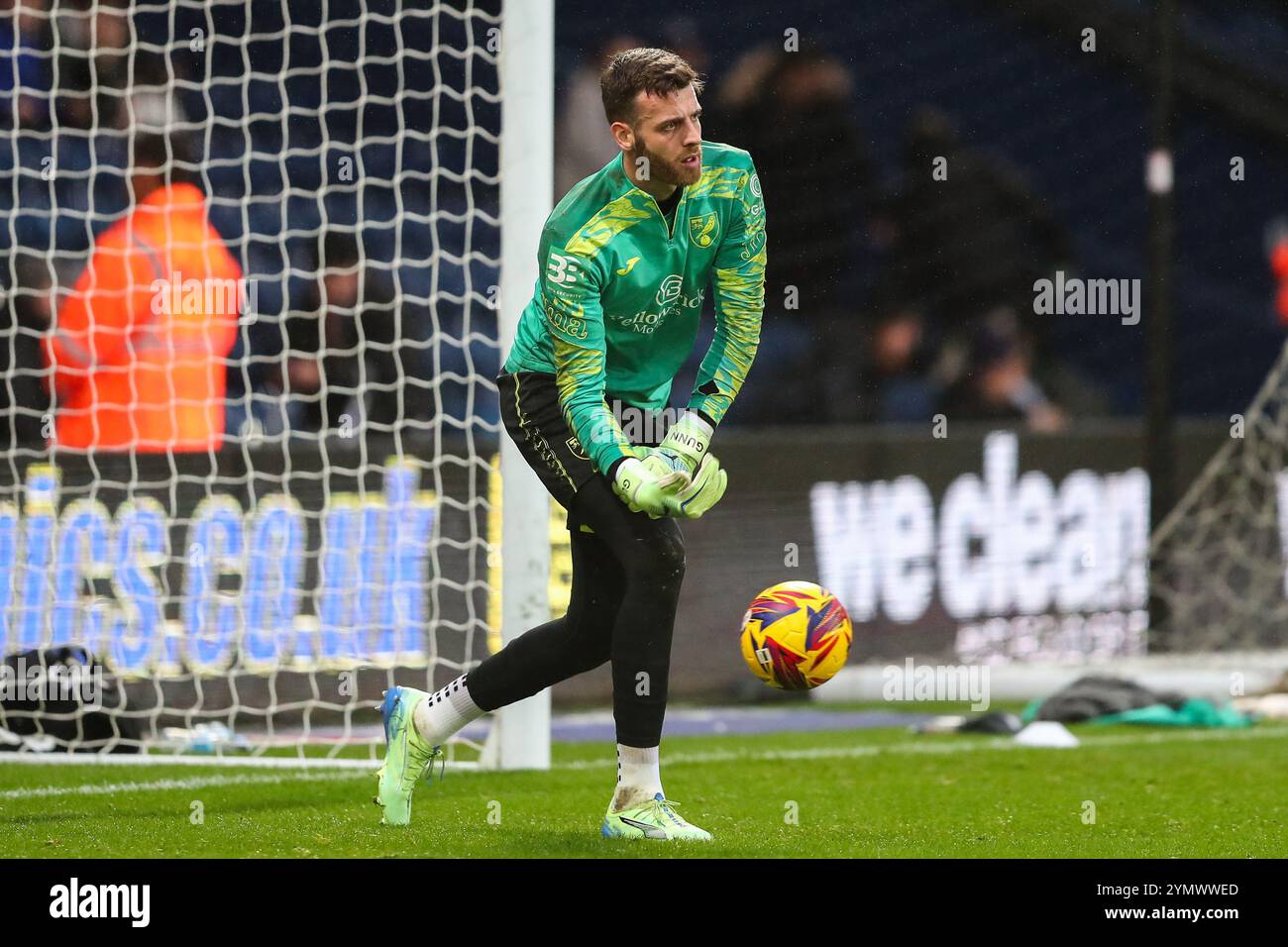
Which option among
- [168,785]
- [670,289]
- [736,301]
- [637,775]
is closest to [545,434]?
[670,289]

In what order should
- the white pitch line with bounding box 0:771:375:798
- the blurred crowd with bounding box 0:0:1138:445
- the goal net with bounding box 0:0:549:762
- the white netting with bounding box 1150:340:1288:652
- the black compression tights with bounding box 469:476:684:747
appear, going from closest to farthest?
1. the black compression tights with bounding box 469:476:684:747
2. the white pitch line with bounding box 0:771:375:798
3. the goal net with bounding box 0:0:549:762
4. the blurred crowd with bounding box 0:0:1138:445
5. the white netting with bounding box 1150:340:1288:652

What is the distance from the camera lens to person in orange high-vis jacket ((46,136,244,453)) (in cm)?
806

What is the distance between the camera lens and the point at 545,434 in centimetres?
453

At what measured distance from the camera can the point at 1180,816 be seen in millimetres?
5172

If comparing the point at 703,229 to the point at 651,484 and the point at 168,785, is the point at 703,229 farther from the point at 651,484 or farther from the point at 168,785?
the point at 168,785

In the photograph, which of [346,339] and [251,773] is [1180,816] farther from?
[346,339]

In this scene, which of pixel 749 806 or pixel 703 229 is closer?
pixel 703 229

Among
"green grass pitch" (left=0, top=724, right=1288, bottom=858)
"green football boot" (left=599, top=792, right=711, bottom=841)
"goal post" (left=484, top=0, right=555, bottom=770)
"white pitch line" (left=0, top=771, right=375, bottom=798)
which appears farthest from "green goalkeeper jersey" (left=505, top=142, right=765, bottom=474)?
"white pitch line" (left=0, top=771, right=375, bottom=798)

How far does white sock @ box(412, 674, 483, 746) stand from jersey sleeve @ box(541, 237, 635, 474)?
2.81 ft

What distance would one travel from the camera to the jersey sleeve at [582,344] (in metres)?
4.24

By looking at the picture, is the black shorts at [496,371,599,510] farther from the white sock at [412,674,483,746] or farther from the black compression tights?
the white sock at [412,674,483,746]

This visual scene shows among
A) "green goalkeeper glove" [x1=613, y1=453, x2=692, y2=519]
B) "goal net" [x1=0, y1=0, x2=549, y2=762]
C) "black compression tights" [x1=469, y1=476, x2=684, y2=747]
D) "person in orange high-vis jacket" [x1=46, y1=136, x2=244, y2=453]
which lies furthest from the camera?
"person in orange high-vis jacket" [x1=46, y1=136, x2=244, y2=453]

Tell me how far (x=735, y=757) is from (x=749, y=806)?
5.63 ft

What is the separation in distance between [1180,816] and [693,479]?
195 centimetres
